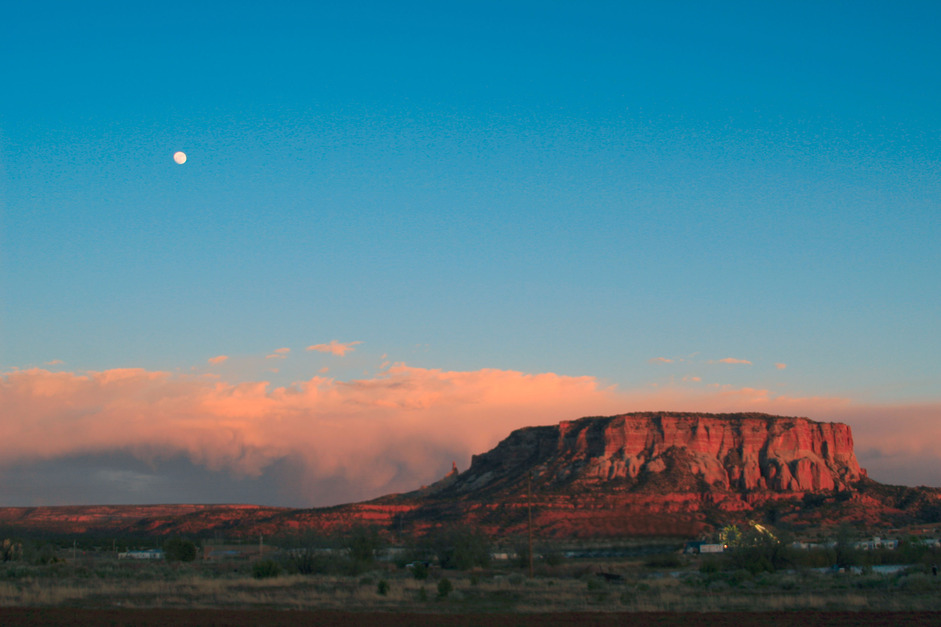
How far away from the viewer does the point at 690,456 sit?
418 ft

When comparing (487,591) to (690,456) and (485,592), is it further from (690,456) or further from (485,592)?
(690,456)

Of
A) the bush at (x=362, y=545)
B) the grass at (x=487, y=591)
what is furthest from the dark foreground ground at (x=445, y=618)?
the bush at (x=362, y=545)

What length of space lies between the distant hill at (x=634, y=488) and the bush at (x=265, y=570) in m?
38.5

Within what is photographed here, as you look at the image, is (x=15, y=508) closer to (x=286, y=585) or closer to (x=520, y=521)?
(x=520, y=521)

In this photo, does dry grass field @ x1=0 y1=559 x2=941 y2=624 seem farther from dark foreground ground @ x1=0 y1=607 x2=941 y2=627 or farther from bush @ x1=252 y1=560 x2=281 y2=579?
dark foreground ground @ x1=0 y1=607 x2=941 y2=627

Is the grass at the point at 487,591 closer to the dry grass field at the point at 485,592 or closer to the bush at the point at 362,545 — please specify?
the dry grass field at the point at 485,592

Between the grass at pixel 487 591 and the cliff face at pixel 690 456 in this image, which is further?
the cliff face at pixel 690 456

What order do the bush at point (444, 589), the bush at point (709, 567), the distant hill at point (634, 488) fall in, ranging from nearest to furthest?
the bush at point (444, 589)
the bush at point (709, 567)
the distant hill at point (634, 488)

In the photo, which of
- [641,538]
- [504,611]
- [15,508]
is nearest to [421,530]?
[641,538]

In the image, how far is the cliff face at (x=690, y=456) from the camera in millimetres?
121125

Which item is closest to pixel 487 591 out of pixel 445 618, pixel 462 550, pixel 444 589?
pixel 444 589

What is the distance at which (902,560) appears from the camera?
57.7 meters

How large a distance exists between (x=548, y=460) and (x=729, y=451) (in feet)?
92.5

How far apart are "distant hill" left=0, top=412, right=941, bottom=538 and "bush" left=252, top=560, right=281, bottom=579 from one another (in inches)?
1515
